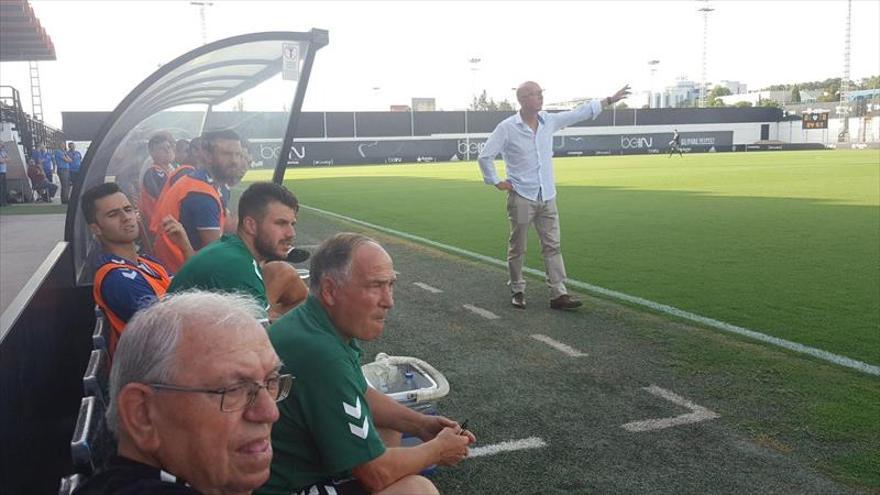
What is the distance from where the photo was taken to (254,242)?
142 inches

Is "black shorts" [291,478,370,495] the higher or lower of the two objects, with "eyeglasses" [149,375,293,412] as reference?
lower

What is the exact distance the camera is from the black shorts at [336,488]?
2.25 meters

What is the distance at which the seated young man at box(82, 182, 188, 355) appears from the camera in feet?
10.8

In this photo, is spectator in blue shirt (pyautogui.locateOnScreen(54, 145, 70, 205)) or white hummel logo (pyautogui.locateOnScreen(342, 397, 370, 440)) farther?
spectator in blue shirt (pyautogui.locateOnScreen(54, 145, 70, 205))

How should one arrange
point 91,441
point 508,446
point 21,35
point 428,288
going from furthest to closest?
1. point 21,35
2. point 428,288
3. point 508,446
4. point 91,441

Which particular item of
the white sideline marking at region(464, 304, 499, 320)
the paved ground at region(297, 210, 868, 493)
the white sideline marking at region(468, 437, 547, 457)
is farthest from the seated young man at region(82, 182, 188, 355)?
the white sideline marking at region(464, 304, 499, 320)

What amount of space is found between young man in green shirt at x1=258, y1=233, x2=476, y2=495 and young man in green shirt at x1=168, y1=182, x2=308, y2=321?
2.92ft

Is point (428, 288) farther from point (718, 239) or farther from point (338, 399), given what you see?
point (338, 399)

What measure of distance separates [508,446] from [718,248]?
23.8ft

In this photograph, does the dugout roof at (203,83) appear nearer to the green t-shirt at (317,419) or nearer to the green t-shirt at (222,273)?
the green t-shirt at (222,273)

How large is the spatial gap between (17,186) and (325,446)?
2500 centimetres

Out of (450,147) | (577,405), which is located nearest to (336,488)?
(577,405)

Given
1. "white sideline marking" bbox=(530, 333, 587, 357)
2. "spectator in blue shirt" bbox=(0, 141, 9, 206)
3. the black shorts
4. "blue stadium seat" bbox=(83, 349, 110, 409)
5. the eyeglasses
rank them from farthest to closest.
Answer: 1. "spectator in blue shirt" bbox=(0, 141, 9, 206)
2. "white sideline marking" bbox=(530, 333, 587, 357)
3. "blue stadium seat" bbox=(83, 349, 110, 409)
4. the black shorts
5. the eyeglasses

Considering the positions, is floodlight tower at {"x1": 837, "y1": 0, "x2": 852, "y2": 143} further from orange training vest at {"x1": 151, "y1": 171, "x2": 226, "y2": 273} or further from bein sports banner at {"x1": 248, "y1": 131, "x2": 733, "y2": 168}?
orange training vest at {"x1": 151, "y1": 171, "x2": 226, "y2": 273}
